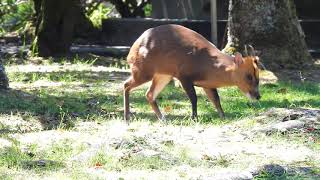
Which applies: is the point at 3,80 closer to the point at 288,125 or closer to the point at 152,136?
the point at 152,136

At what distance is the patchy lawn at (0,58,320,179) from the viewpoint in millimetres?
5844

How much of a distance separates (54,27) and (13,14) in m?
4.12

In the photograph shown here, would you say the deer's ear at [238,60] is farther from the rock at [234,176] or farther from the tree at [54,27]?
the tree at [54,27]

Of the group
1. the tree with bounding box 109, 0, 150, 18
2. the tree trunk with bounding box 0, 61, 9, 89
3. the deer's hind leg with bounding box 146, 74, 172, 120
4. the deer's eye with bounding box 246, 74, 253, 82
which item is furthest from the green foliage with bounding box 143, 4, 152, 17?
the deer's eye with bounding box 246, 74, 253, 82

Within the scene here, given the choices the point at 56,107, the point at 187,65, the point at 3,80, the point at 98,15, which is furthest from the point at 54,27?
the point at 187,65

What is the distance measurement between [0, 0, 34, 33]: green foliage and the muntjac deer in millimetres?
9605

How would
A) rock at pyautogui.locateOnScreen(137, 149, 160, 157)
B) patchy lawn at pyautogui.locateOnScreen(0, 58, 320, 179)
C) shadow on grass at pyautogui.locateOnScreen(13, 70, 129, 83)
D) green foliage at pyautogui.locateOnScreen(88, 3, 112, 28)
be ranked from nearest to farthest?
patchy lawn at pyautogui.locateOnScreen(0, 58, 320, 179) → rock at pyautogui.locateOnScreen(137, 149, 160, 157) → shadow on grass at pyautogui.locateOnScreen(13, 70, 129, 83) → green foliage at pyautogui.locateOnScreen(88, 3, 112, 28)

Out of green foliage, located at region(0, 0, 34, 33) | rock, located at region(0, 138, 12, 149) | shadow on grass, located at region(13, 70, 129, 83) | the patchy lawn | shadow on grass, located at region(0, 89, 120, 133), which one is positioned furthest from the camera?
green foliage, located at region(0, 0, 34, 33)

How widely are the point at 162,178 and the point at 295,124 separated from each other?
2.10 m

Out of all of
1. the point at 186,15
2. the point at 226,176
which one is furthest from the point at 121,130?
the point at 186,15

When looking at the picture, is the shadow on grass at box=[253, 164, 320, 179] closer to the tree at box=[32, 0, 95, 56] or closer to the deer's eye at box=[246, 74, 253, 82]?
the deer's eye at box=[246, 74, 253, 82]

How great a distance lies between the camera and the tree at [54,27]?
1431 cm

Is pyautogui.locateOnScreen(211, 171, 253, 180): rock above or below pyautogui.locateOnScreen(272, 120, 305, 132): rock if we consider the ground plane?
above

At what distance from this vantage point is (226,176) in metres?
5.47
